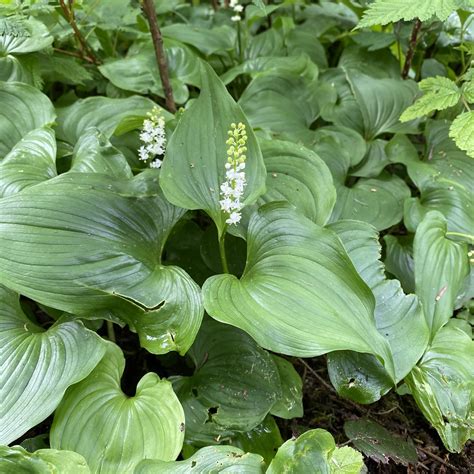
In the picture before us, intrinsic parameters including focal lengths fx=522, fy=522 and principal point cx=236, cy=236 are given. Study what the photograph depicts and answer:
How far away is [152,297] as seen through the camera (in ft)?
5.53

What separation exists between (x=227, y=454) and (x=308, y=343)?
1.28 feet

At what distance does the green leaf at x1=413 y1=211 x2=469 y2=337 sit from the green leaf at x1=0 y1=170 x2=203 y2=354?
2.86 ft

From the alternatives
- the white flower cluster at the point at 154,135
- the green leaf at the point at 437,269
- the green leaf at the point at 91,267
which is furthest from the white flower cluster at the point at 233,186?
the green leaf at the point at 437,269

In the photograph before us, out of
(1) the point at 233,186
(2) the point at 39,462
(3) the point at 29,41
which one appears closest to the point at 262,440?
(2) the point at 39,462

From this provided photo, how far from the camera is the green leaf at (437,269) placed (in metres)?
1.94

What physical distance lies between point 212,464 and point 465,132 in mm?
1511

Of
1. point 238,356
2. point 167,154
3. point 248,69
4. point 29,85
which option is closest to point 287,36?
point 248,69

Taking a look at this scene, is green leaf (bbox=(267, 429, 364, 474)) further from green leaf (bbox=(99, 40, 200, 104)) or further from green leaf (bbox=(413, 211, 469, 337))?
green leaf (bbox=(99, 40, 200, 104))

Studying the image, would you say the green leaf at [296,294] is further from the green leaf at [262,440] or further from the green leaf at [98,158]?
the green leaf at [98,158]

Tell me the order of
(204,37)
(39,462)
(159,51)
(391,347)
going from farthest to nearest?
1. (204,37)
2. (159,51)
3. (391,347)
4. (39,462)

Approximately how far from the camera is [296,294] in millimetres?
1651

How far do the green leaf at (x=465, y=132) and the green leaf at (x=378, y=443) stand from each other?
109cm

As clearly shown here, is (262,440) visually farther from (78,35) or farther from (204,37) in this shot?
(204,37)

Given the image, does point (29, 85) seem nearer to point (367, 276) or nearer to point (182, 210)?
point (182, 210)
